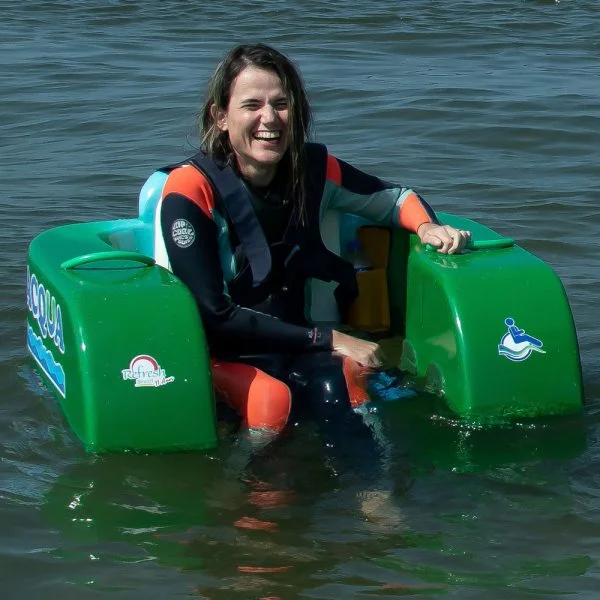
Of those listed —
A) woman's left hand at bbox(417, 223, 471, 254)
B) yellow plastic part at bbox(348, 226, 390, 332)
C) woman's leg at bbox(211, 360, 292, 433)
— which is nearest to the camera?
woman's leg at bbox(211, 360, 292, 433)

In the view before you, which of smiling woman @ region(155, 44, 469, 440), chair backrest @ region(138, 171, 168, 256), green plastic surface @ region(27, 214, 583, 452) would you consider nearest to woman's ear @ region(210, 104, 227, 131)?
smiling woman @ region(155, 44, 469, 440)

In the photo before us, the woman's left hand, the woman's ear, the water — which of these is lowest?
the water

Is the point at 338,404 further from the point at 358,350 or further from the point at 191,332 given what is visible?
the point at 191,332

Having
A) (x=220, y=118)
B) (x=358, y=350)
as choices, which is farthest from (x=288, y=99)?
A: (x=358, y=350)

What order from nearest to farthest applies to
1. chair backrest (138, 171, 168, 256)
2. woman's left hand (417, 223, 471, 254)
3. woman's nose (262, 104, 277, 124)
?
1. woman's nose (262, 104, 277, 124)
2. woman's left hand (417, 223, 471, 254)
3. chair backrest (138, 171, 168, 256)

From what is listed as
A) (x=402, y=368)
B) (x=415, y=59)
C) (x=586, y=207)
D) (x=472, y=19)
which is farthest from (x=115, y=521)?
(x=472, y=19)

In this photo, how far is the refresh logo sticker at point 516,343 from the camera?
367cm

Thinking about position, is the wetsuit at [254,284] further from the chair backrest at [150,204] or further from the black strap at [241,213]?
the chair backrest at [150,204]

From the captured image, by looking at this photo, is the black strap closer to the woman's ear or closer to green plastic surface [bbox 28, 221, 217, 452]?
the woman's ear

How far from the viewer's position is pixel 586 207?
20.6ft

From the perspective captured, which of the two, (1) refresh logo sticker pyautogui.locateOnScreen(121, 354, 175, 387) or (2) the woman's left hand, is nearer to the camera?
(1) refresh logo sticker pyautogui.locateOnScreen(121, 354, 175, 387)

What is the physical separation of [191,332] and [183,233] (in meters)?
0.31

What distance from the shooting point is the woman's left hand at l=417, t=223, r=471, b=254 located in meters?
3.90

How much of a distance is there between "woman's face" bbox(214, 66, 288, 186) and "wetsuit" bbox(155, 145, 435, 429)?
13 cm
